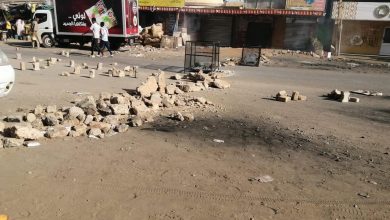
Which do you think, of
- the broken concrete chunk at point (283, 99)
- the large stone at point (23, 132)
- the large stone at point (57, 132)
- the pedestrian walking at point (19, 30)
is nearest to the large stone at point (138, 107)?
the large stone at point (57, 132)

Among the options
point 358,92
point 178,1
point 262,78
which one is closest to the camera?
point 358,92

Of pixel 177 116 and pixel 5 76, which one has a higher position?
pixel 5 76

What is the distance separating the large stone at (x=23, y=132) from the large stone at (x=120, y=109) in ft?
5.99

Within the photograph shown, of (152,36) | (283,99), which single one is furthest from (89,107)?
(152,36)

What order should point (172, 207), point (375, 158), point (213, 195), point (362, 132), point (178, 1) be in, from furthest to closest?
point (178, 1), point (362, 132), point (375, 158), point (213, 195), point (172, 207)

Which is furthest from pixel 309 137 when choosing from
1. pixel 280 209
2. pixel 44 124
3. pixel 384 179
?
pixel 44 124

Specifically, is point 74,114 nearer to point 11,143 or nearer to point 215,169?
point 11,143

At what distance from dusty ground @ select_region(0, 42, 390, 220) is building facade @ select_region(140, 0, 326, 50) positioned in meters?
20.1

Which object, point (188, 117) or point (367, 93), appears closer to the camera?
point (188, 117)

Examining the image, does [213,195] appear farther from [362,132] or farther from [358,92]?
[358,92]

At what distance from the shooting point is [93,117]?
7203 millimetres

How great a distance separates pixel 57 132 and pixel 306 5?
2450 cm

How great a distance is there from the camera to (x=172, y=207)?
165 inches

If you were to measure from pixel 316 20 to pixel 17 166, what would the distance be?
27145 mm
